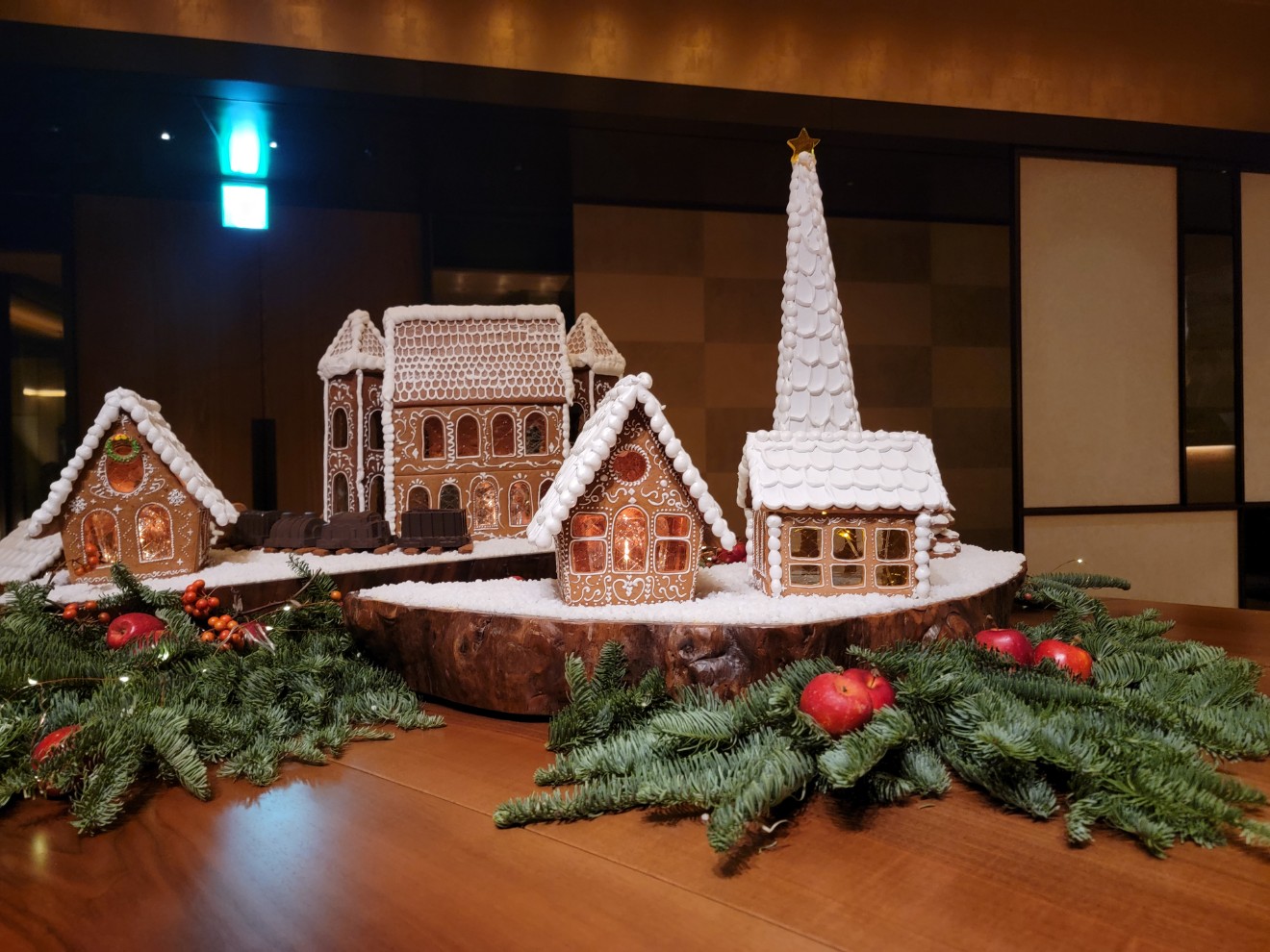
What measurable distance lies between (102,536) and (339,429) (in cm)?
97

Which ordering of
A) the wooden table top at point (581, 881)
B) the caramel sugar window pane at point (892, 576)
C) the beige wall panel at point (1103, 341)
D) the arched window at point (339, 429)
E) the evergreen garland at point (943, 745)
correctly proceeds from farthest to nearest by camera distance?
the beige wall panel at point (1103, 341) → the arched window at point (339, 429) → the caramel sugar window pane at point (892, 576) → the evergreen garland at point (943, 745) → the wooden table top at point (581, 881)

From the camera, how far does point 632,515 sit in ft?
5.26

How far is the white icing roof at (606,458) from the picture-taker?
154cm

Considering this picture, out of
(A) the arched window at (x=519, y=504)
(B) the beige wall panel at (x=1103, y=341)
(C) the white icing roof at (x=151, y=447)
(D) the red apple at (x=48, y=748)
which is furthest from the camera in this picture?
(B) the beige wall panel at (x=1103, y=341)

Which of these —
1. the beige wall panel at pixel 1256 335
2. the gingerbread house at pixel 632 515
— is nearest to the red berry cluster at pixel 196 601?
the gingerbread house at pixel 632 515

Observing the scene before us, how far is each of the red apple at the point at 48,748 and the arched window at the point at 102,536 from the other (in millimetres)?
983

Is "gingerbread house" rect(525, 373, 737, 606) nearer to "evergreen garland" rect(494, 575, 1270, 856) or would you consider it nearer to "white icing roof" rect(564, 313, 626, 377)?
"evergreen garland" rect(494, 575, 1270, 856)

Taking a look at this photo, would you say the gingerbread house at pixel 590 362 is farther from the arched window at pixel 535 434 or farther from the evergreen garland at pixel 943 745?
the evergreen garland at pixel 943 745

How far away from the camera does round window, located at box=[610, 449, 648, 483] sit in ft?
→ 5.25

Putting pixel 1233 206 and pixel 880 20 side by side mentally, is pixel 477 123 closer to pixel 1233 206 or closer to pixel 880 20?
pixel 880 20

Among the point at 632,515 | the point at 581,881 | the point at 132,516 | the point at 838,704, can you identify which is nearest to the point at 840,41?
the point at 632,515

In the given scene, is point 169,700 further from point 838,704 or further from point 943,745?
point 943,745

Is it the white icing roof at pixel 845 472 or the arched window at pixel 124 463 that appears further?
the arched window at pixel 124 463

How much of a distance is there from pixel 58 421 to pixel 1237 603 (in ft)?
14.9
